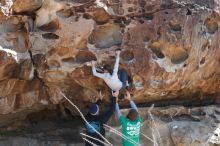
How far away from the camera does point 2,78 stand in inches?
172

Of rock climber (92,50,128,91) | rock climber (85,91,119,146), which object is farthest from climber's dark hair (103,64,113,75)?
rock climber (85,91,119,146)

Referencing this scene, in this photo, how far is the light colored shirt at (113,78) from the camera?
14.0 feet

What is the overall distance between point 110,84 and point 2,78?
104 cm

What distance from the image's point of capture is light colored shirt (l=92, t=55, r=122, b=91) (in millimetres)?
4277

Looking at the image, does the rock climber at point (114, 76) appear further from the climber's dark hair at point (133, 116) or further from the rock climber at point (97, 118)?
the climber's dark hair at point (133, 116)

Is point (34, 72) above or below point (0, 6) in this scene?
below

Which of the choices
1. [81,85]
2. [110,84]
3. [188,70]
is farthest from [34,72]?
[188,70]

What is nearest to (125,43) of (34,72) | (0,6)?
(34,72)

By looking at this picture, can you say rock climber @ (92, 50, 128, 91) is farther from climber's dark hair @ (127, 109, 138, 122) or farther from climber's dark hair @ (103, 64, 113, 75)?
climber's dark hair @ (127, 109, 138, 122)

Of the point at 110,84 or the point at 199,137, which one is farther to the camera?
the point at 199,137

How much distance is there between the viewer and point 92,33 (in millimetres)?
4312

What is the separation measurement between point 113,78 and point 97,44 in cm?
37

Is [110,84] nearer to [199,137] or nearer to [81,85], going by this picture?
[81,85]

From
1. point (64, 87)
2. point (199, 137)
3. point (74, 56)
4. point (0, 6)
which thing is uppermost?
point (0, 6)
